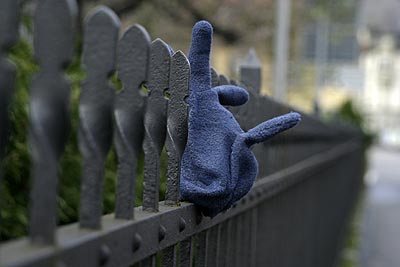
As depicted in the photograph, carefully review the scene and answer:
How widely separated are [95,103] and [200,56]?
92 centimetres

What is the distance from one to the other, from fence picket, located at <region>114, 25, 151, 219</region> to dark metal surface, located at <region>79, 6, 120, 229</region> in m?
0.13

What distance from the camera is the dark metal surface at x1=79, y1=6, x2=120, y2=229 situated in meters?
1.68

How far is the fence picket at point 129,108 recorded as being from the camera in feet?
6.09

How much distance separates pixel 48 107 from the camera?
1.52 m

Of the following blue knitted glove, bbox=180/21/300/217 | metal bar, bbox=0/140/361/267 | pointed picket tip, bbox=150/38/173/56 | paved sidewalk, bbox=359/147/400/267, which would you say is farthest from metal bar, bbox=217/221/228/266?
paved sidewalk, bbox=359/147/400/267

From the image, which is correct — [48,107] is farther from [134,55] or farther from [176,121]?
[176,121]

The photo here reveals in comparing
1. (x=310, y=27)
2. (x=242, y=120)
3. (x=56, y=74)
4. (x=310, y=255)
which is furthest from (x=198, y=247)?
(x=310, y=27)

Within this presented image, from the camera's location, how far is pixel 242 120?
3.27 meters

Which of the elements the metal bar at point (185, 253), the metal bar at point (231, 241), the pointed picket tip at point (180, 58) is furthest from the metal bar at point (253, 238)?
the pointed picket tip at point (180, 58)

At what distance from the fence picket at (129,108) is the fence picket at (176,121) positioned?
0.46 meters

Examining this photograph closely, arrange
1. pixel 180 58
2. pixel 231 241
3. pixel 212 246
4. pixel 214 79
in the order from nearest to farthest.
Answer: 1. pixel 180 58
2. pixel 212 246
3. pixel 214 79
4. pixel 231 241

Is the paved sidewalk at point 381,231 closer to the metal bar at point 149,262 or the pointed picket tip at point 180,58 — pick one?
the pointed picket tip at point 180,58

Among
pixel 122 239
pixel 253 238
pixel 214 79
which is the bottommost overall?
pixel 253 238

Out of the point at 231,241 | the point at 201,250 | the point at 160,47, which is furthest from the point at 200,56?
the point at 231,241
